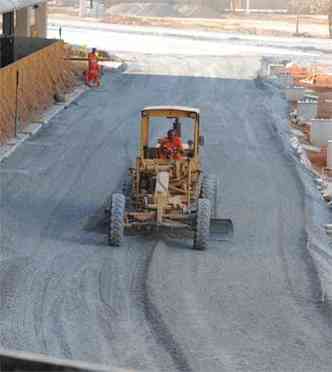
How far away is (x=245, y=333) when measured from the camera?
1336cm

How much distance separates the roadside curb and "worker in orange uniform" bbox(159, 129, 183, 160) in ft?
25.9

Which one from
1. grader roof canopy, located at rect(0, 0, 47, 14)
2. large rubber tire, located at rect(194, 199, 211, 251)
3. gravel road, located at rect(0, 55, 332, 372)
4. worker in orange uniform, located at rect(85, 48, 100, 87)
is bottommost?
gravel road, located at rect(0, 55, 332, 372)

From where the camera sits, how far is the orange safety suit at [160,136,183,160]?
19500 mm

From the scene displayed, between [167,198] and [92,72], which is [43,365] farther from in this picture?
[92,72]

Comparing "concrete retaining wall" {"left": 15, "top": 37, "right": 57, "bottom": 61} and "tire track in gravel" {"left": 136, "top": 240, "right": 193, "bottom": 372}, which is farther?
"concrete retaining wall" {"left": 15, "top": 37, "right": 57, "bottom": 61}

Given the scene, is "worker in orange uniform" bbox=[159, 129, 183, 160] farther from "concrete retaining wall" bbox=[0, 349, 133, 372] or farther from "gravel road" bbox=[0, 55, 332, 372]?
"concrete retaining wall" bbox=[0, 349, 133, 372]

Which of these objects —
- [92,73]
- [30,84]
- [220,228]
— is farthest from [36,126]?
[220,228]

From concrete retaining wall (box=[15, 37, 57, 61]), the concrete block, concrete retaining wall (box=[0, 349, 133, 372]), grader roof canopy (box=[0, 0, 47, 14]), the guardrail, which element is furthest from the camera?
concrete retaining wall (box=[15, 37, 57, 61])

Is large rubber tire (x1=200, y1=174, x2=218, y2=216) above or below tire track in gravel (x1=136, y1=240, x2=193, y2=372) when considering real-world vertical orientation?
above

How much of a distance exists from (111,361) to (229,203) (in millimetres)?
10583

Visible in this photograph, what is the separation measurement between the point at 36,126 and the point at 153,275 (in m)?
17.2

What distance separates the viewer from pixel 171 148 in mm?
19500

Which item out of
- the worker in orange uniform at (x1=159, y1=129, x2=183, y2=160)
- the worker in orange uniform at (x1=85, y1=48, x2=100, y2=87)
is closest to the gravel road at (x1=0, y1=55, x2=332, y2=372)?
the worker in orange uniform at (x1=159, y1=129, x2=183, y2=160)

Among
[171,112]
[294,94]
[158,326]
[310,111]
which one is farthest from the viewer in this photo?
[294,94]
